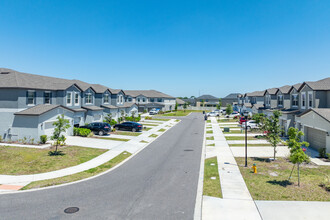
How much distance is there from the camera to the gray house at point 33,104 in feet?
75.3

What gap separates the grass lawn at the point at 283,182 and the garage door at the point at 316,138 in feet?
16.5

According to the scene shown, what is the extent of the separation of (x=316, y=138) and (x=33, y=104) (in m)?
30.8

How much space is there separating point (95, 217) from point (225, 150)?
50.0 ft

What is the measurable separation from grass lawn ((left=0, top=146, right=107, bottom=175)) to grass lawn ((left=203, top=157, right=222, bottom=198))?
9.60 metres

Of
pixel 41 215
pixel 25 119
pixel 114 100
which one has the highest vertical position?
pixel 114 100

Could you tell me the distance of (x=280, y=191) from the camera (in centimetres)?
1123

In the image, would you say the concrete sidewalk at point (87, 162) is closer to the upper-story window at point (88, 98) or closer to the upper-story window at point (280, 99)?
the upper-story window at point (88, 98)

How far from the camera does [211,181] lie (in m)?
12.8

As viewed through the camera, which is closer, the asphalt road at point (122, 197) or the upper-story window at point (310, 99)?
the asphalt road at point (122, 197)

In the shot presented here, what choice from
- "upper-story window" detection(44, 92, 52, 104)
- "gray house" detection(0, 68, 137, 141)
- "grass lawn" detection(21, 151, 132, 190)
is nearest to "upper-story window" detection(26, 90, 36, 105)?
"gray house" detection(0, 68, 137, 141)

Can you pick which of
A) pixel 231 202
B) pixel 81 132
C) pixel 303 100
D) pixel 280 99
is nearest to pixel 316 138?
pixel 303 100

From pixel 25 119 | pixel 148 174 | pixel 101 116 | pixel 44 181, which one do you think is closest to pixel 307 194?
pixel 148 174

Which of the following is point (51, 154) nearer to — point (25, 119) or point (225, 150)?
point (25, 119)

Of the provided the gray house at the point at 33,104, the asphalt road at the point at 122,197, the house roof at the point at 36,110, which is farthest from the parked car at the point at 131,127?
the asphalt road at the point at 122,197
